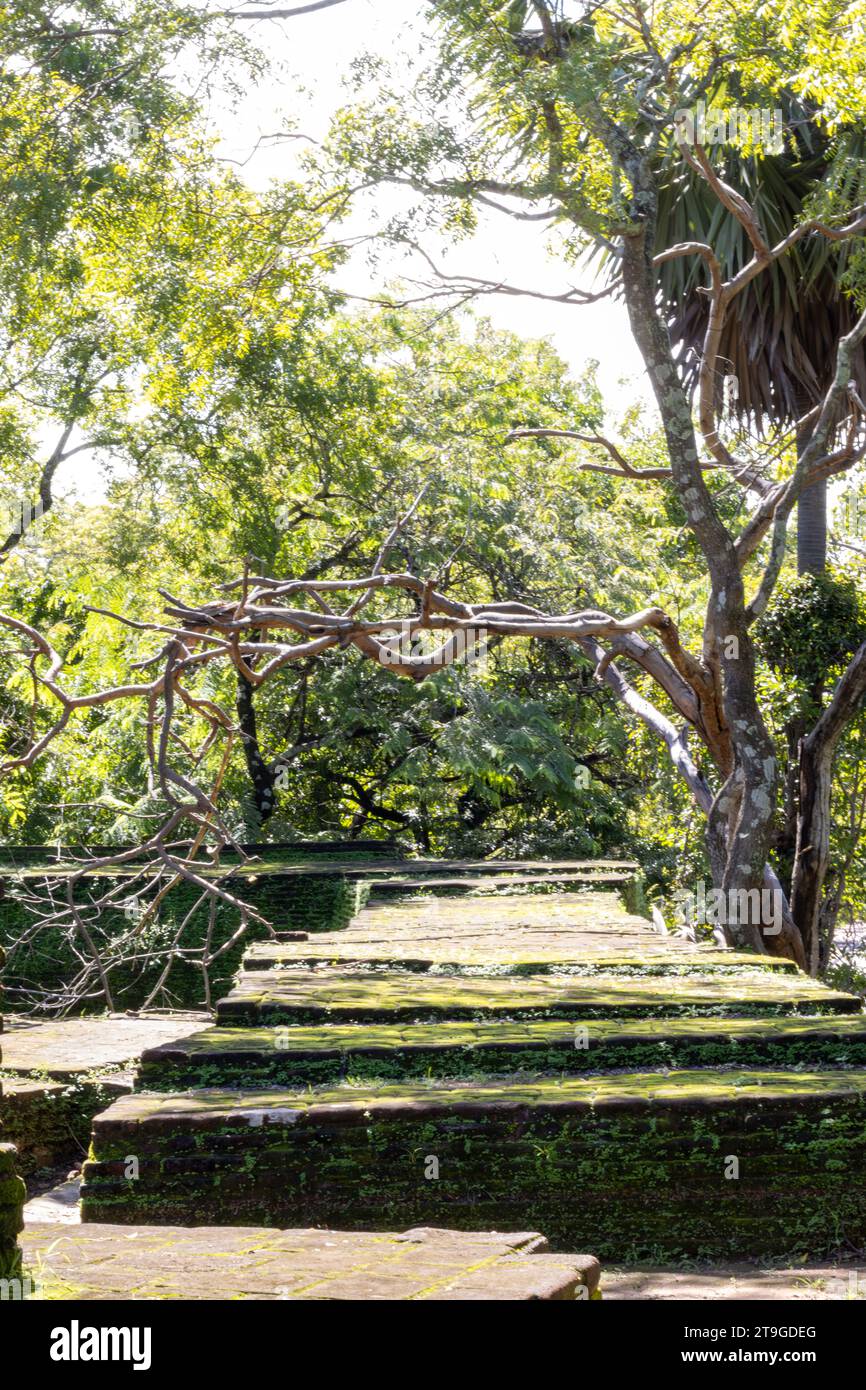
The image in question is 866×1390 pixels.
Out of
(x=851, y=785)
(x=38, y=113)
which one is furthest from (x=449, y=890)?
(x=38, y=113)

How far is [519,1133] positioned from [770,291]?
9.11 m

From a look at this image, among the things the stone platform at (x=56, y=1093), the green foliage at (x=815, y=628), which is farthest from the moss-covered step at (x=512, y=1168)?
the green foliage at (x=815, y=628)

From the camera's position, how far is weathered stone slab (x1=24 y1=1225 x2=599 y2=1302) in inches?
99.8

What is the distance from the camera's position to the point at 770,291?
11742 mm

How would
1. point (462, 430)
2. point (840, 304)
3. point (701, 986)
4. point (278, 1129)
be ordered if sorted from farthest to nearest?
point (462, 430)
point (840, 304)
point (701, 986)
point (278, 1129)

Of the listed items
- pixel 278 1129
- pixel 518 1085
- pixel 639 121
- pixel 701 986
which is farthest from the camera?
pixel 639 121

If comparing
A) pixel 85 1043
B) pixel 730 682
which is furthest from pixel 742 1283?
pixel 85 1043

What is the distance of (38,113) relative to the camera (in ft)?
33.8

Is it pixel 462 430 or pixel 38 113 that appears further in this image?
pixel 462 430

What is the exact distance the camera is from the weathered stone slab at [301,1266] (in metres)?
2.54

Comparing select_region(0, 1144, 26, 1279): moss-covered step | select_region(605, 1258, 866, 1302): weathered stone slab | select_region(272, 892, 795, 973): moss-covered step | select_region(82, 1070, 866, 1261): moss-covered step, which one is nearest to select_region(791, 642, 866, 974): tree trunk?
select_region(272, 892, 795, 973): moss-covered step

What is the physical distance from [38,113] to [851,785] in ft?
28.8

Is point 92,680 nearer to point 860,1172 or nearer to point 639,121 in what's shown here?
point 639,121

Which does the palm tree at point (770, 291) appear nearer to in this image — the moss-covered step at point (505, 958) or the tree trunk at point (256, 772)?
the moss-covered step at point (505, 958)
